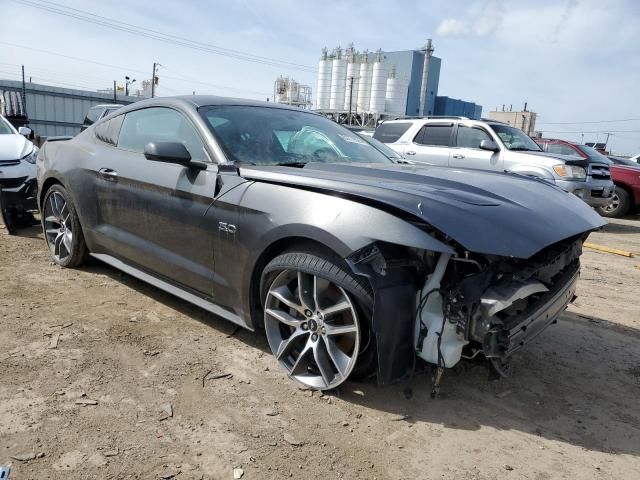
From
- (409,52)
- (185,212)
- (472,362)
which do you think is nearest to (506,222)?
(472,362)

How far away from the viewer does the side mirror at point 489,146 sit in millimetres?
8938

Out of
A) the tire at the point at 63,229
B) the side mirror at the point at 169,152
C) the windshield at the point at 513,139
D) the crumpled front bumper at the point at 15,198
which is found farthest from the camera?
the windshield at the point at 513,139

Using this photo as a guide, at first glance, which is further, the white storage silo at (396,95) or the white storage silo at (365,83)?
the white storage silo at (396,95)

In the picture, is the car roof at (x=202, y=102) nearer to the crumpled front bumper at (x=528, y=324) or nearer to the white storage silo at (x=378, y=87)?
the crumpled front bumper at (x=528, y=324)

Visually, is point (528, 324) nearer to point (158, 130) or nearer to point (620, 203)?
point (158, 130)

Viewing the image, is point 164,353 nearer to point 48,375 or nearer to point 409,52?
point 48,375

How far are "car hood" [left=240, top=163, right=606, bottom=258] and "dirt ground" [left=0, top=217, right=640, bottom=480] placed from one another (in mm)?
943

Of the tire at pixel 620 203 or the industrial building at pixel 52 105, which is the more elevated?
the industrial building at pixel 52 105

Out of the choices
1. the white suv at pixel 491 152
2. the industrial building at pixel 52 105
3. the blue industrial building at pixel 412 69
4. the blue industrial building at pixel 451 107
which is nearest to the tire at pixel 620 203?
the white suv at pixel 491 152

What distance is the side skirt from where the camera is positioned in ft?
10.1

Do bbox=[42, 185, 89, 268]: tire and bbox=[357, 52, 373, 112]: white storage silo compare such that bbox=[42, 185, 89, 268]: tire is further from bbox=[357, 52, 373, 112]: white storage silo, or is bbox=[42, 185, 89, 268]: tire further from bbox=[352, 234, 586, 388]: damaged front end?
bbox=[357, 52, 373, 112]: white storage silo

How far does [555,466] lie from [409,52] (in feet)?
141

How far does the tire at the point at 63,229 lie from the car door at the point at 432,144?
6873 mm

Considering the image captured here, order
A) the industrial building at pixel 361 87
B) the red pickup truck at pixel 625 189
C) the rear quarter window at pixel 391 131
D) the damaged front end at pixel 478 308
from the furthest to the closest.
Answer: the industrial building at pixel 361 87
the red pickup truck at pixel 625 189
the rear quarter window at pixel 391 131
the damaged front end at pixel 478 308
